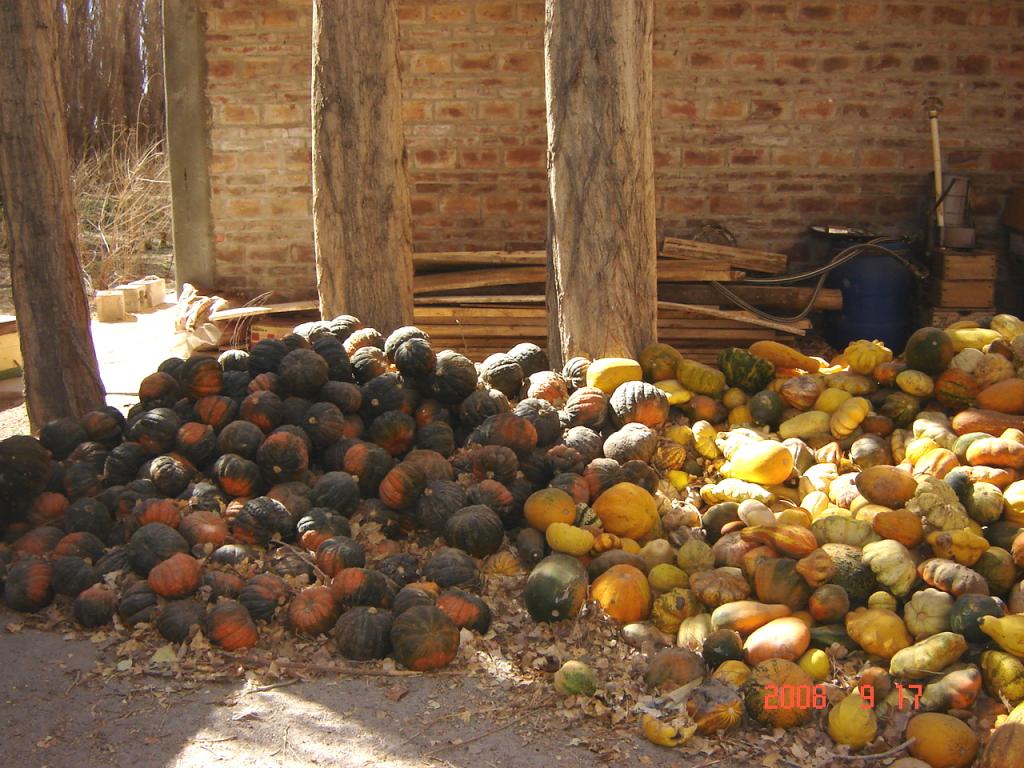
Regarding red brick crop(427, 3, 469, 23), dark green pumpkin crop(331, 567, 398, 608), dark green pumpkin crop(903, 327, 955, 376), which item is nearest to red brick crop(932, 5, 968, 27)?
red brick crop(427, 3, 469, 23)

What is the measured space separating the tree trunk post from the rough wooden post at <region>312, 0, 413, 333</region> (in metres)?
1.47

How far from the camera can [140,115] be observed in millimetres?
17031

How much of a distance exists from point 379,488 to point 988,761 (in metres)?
2.71

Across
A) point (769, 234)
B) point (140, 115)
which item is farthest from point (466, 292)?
point (140, 115)

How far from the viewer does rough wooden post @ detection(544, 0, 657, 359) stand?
5527 millimetres

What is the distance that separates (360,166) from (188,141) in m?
3.62

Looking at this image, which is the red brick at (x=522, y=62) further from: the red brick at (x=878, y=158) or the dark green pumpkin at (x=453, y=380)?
the dark green pumpkin at (x=453, y=380)

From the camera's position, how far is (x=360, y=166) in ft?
19.6

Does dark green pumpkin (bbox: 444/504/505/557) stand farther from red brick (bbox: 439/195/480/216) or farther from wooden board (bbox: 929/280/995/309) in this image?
wooden board (bbox: 929/280/995/309)

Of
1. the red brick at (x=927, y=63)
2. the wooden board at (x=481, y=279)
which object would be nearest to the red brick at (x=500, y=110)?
the wooden board at (x=481, y=279)

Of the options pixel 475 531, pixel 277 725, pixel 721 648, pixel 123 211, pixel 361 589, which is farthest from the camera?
pixel 123 211

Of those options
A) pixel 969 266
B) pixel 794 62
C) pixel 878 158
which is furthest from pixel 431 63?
pixel 969 266

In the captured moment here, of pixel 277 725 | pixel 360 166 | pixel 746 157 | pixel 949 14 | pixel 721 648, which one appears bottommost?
pixel 277 725

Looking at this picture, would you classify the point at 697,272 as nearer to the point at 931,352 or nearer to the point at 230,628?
the point at 931,352
